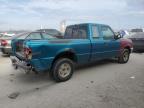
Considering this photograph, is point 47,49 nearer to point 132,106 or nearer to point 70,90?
point 70,90

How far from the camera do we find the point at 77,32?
740 centimetres

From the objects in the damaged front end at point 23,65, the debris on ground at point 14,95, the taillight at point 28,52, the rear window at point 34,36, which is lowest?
the debris on ground at point 14,95

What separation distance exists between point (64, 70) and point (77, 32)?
1.96m

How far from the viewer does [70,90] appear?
525 cm

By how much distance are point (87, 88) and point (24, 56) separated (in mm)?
2053

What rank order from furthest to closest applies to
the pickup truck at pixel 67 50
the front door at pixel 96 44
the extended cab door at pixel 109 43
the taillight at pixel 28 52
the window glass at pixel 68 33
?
the window glass at pixel 68 33
the extended cab door at pixel 109 43
the front door at pixel 96 44
the pickup truck at pixel 67 50
the taillight at pixel 28 52

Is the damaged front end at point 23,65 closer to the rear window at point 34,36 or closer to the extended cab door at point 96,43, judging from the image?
the extended cab door at point 96,43

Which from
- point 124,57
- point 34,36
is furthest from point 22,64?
point 124,57

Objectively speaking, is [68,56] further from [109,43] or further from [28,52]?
[109,43]

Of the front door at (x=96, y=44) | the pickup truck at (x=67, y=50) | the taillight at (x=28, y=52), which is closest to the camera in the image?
the taillight at (x=28, y=52)

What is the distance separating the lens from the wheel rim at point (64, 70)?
596cm

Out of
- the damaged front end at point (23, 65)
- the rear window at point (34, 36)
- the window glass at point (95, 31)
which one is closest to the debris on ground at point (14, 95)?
the damaged front end at point (23, 65)

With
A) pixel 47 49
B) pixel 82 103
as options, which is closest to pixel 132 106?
pixel 82 103

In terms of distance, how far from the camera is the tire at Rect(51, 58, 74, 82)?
582 cm
